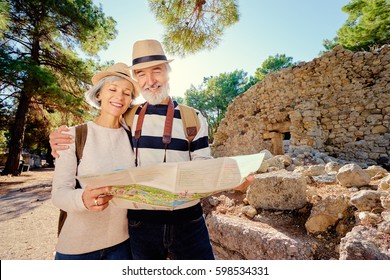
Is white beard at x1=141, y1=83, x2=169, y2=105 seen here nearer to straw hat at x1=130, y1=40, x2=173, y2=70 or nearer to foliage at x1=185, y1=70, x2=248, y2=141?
straw hat at x1=130, y1=40, x2=173, y2=70

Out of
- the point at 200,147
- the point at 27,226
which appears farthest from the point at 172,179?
the point at 27,226

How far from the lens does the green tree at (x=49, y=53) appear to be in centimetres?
798

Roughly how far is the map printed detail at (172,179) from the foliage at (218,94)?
84.9 feet

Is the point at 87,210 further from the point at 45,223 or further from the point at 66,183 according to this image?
the point at 45,223

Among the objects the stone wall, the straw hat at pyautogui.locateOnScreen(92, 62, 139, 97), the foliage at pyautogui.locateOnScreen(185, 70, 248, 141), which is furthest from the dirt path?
the foliage at pyautogui.locateOnScreen(185, 70, 248, 141)

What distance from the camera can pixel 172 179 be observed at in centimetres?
90

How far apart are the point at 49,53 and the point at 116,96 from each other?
11028 mm

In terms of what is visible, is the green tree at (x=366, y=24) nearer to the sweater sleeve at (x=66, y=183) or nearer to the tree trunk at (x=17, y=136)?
the sweater sleeve at (x=66, y=183)

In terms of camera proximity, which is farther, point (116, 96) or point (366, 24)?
point (366, 24)

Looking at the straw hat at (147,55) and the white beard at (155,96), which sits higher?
the straw hat at (147,55)

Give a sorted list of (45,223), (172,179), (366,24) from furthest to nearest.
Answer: (366,24), (45,223), (172,179)

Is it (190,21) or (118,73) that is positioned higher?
(190,21)

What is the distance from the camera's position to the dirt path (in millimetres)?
2705

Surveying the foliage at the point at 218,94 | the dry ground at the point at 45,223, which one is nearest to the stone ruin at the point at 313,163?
the dry ground at the point at 45,223
